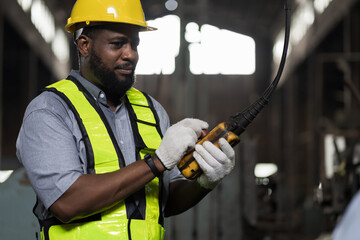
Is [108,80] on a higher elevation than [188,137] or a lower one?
higher

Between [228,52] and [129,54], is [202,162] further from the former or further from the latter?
[228,52]

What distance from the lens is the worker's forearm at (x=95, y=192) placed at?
77.1 inches

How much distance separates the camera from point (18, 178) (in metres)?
3.14

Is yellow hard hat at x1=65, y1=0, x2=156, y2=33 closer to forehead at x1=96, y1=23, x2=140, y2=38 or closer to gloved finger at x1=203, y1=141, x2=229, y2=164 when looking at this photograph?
forehead at x1=96, y1=23, x2=140, y2=38

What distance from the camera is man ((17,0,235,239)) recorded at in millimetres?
1986

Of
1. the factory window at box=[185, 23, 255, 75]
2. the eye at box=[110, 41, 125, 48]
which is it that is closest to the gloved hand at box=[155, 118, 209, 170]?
the eye at box=[110, 41, 125, 48]

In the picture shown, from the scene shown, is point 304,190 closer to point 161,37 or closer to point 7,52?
point 161,37

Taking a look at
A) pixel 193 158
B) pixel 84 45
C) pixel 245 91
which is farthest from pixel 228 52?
pixel 193 158

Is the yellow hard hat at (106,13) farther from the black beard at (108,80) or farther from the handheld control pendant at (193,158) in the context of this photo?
the handheld control pendant at (193,158)

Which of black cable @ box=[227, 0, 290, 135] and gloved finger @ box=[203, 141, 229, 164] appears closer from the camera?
gloved finger @ box=[203, 141, 229, 164]

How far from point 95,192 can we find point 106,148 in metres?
0.21

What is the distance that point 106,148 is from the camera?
210cm

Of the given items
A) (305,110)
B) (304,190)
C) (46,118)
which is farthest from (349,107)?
(46,118)

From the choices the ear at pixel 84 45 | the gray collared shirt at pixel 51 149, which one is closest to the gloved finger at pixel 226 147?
the gray collared shirt at pixel 51 149
